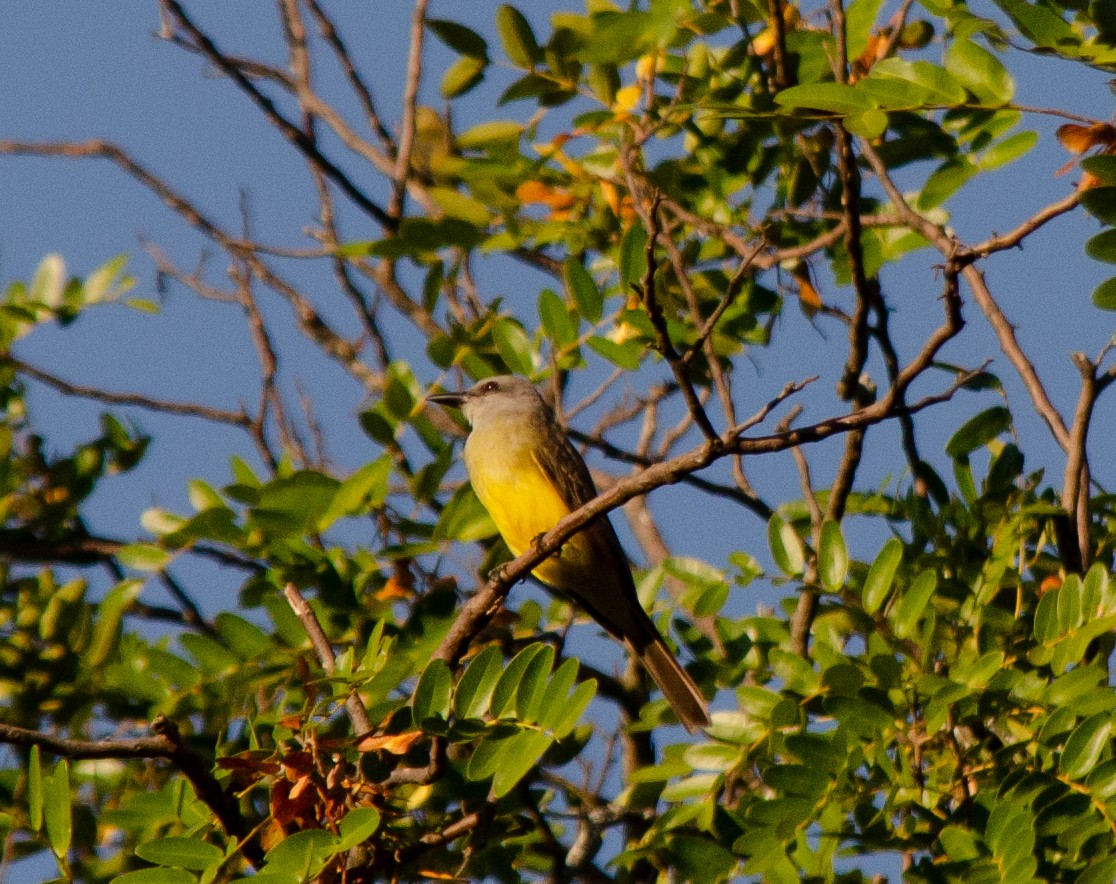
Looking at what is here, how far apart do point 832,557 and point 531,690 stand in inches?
43.1

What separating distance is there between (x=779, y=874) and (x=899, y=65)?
1.84m

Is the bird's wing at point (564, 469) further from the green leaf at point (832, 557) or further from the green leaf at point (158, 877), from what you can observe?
the green leaf at point (158, 877)

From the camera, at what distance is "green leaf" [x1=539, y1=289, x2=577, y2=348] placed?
4727 millimetres

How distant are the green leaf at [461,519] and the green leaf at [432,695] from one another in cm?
134

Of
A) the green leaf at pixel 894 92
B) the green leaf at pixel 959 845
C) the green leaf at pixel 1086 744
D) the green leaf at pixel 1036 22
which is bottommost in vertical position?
the green leaf at pixel 959 845

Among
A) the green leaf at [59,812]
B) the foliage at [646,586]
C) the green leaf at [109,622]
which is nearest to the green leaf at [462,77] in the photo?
the foliage at [646,586]

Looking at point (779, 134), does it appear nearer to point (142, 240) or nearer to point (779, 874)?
point (779, 874)

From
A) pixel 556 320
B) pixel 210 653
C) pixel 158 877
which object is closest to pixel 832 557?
pixel 556 320

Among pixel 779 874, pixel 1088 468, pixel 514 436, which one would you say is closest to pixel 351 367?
pixel 514 436

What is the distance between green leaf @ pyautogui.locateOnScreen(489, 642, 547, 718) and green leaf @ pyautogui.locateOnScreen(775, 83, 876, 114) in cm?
131

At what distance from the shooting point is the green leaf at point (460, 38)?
15.5ft

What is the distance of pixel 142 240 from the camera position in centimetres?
773

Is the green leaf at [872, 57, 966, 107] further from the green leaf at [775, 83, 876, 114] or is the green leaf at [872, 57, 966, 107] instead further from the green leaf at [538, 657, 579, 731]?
the green leaf at [538, 657, 579, 731]

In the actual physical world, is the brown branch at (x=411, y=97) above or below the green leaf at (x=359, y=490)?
above
